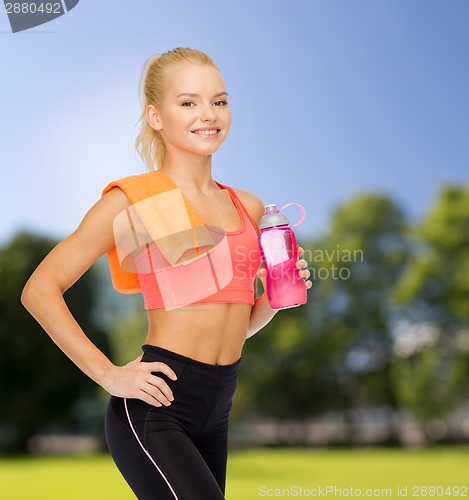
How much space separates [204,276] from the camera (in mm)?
2354

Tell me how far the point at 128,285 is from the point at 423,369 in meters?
17.6

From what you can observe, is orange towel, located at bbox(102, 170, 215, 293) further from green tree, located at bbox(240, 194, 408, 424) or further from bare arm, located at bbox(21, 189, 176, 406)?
green tree, located at bbox(240, 194, 408, 424)

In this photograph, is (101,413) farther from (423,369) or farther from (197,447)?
(197,447)

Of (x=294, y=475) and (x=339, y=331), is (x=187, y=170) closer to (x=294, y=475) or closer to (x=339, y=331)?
(x=294, y=475)

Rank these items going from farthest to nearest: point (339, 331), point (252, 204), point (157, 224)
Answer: point (339, 331) < point (252, 204) < point (157, 224)

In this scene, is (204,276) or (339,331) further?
(339,331)

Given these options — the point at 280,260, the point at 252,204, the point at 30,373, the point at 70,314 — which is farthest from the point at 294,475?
the point at 70,314

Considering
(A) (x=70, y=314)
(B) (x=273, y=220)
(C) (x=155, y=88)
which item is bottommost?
(A) (x=70, y=314)

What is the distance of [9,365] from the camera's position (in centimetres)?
2152

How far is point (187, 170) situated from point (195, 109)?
212mm

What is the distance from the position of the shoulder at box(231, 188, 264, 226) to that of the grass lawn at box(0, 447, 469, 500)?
10355mm

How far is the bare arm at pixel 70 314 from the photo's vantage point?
7.25 feet

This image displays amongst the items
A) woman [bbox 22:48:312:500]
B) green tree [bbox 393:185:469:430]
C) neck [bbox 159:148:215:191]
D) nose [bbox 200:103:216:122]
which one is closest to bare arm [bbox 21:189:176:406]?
woman [bbox 22:48:312:500]

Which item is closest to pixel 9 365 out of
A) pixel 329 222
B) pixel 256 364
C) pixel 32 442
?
pixel 32 442
